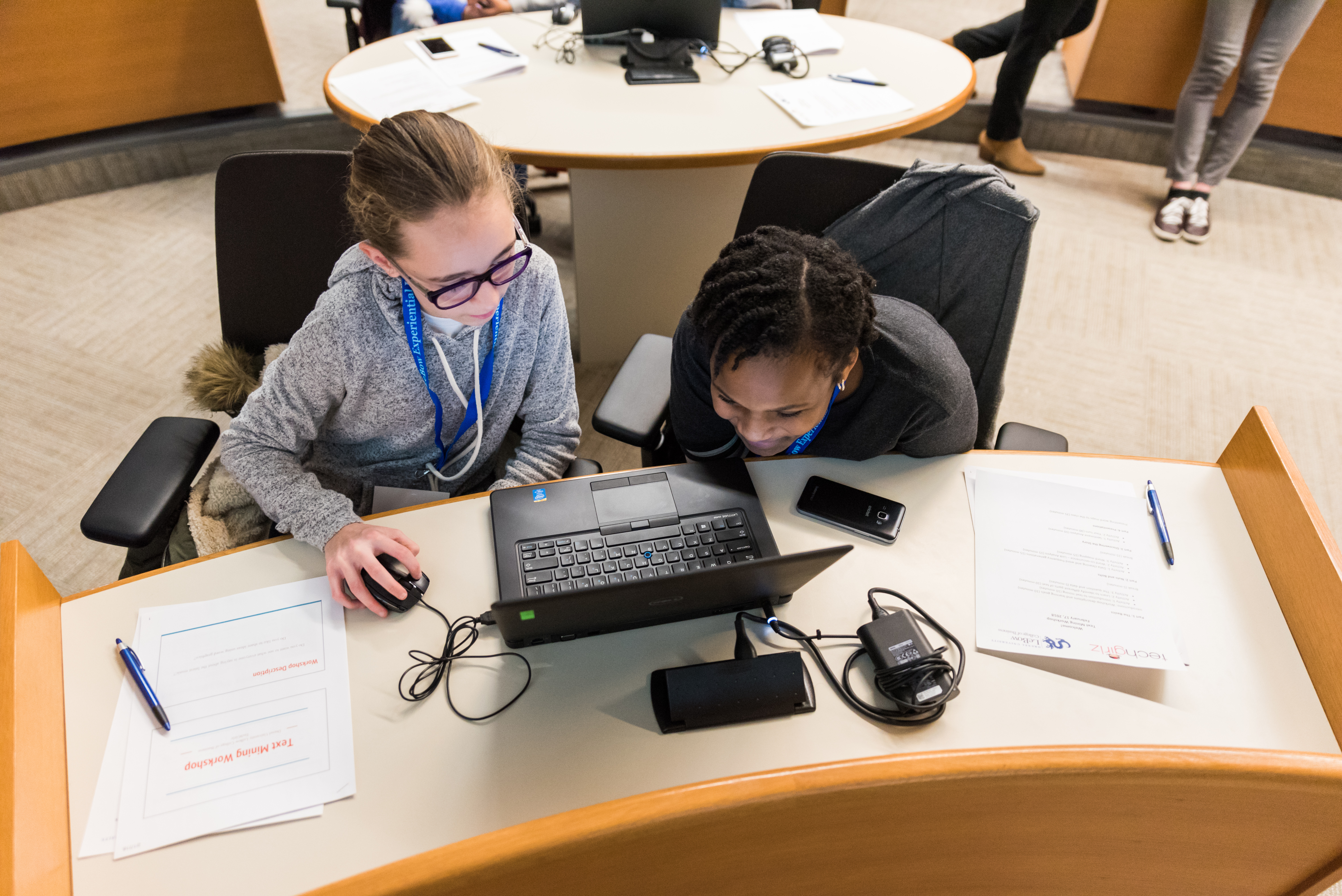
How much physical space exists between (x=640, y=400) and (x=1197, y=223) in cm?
279

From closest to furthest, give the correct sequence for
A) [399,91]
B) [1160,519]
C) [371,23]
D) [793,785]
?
[793,785]
[1160,519]
[399,91]
[371,23]

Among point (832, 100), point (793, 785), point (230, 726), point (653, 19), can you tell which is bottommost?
point (230, 726)

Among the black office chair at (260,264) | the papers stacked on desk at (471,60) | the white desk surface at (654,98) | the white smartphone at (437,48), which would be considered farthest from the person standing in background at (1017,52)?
the black office chair at (260,264)

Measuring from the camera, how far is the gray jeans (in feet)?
8.84

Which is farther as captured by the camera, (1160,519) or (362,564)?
(1160,519)

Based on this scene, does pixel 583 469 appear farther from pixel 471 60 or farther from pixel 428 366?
pixel 471 60

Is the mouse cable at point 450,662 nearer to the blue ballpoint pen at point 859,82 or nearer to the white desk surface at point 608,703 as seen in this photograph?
the white desk surface at point 608,703

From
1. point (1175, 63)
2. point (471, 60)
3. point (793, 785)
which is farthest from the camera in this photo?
point (1175, 63)

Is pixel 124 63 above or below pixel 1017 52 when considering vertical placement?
below

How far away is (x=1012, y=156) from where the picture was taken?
3.27m

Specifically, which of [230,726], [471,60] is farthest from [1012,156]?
[230,726]

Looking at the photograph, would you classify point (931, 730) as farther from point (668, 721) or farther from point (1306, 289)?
point (1306, 289)

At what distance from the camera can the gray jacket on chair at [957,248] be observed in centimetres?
119

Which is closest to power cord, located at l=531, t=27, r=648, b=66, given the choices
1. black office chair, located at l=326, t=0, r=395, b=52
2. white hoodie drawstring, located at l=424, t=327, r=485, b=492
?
black office chair, located at l=326, t=0, r=395, b=52
